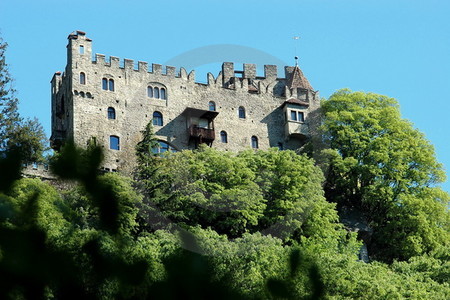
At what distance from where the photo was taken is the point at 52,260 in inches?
342

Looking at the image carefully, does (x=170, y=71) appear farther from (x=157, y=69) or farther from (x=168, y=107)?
(x=168, y=107)

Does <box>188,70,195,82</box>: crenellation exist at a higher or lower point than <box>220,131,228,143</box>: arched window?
higher

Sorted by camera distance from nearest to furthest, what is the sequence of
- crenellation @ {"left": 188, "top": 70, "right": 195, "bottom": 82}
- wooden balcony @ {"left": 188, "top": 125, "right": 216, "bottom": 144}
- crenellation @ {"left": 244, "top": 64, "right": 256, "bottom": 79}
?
1. wooden balcony @ {"left": 188, "top": 125, "right": 216, "bottom": 144}
2. crenellation @ {"left": 188, "top": 70, "right": 195, "bottom": 82}
3. crenellation @ {"left": 244, "top": 64, "right": 256, "bottom": 79}

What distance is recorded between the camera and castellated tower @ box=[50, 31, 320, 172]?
5409 centimetres

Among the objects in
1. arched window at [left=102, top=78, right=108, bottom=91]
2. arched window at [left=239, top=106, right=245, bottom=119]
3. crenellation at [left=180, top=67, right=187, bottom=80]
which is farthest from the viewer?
arched window at [left=239, top=106, right=245, bottom=119]

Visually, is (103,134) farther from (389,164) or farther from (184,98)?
(389,164)

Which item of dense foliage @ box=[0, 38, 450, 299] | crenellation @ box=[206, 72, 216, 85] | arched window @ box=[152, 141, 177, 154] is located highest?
crenellation @ box=[206, 72, 216, 85]

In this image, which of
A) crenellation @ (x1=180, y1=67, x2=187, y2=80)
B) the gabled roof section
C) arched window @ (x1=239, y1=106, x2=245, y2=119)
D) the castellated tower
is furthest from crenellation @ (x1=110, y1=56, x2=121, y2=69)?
the gabled roof section

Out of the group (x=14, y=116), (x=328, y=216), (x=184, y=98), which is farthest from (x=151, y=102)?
(x=328, y=216)

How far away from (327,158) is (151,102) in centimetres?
1089

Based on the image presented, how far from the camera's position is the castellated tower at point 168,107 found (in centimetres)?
5409

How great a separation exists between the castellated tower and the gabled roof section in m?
2.07

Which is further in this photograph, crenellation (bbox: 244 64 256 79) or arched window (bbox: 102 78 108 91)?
crenellation (bbox: 244 64 256 79)

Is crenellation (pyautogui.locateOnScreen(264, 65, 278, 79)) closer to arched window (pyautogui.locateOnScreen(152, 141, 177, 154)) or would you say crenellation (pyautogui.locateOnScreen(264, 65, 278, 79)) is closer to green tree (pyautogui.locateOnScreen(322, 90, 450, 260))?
green tree (pyautogui.locateOnScreen(322, 90, 450, 260))
